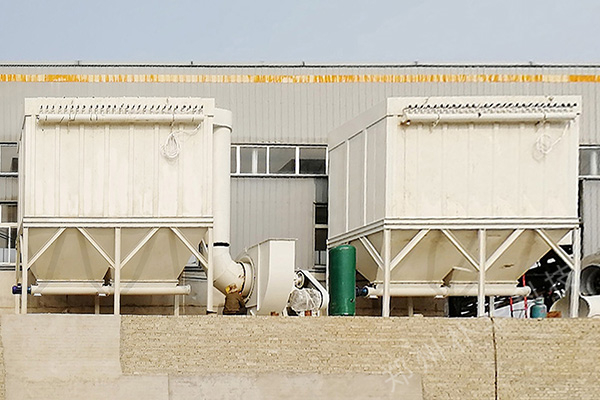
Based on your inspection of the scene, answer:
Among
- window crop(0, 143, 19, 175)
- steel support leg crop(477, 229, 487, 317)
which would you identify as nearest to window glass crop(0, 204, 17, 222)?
window crop(0, 143, 19, 175)

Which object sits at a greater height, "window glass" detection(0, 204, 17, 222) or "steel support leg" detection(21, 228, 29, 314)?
"window glass" detection(0, 204, 17, 222)

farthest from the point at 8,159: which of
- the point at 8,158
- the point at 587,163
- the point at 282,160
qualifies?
the point at 587,163

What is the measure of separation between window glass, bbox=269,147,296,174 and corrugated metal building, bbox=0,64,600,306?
0.11ft

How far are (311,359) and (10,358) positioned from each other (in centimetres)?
713

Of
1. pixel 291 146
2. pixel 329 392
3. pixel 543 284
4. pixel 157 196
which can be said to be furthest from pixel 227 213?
pixel 543 284

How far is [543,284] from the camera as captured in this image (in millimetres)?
42125

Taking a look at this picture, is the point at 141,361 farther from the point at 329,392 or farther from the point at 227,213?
the point at 227,213

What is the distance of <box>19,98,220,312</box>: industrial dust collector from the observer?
110ft

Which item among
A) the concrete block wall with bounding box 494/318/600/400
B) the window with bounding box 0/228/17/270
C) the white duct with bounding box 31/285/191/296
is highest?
the window with bounding box 0/228/17/270

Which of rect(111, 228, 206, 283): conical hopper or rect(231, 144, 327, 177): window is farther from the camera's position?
rect(231, 144, 327, 177): window

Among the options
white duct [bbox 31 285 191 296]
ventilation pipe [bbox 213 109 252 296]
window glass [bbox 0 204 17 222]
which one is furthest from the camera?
window glass [bbox 0 204 17 222]

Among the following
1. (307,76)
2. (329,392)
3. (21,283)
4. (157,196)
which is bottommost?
(329,392)

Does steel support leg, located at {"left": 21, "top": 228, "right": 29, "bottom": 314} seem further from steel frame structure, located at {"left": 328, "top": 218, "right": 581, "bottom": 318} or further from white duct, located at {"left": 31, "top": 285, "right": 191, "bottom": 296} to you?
steel frame structure, located at {"left": 328, "top": 218, "right": 581, "bottom": 318}

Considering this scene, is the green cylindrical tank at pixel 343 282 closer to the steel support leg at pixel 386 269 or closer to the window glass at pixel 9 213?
the steel support leg at pixel 386 269
